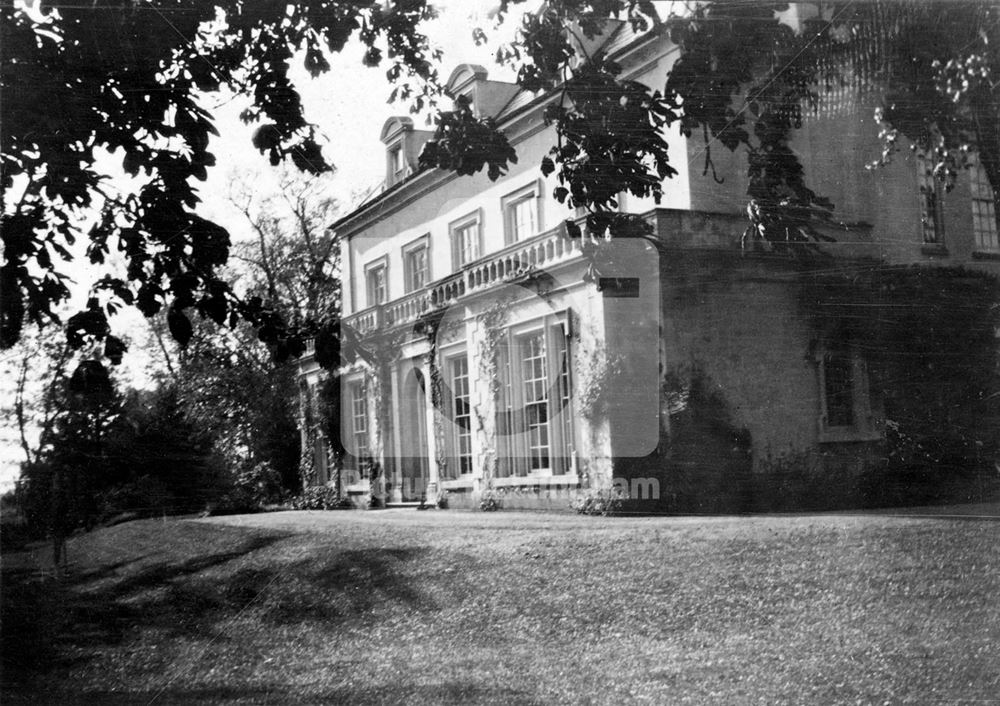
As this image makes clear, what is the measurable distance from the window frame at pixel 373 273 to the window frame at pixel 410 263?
58mm

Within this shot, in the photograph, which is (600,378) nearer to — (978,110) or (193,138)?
(193,138)

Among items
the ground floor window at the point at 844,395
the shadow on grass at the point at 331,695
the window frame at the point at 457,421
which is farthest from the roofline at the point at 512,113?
the shadow on grass at the point at 331,695

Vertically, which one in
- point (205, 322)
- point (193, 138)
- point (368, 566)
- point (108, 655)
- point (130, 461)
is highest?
point (193, 138)

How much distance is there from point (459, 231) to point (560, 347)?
0.39 metres

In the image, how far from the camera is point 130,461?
1.92 meters

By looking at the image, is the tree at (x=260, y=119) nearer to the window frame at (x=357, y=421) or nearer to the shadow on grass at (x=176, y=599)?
the window frame at (x=357, y=421)

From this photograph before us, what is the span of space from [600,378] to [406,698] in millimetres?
943

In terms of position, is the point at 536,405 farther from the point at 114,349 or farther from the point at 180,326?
the point at 114,349

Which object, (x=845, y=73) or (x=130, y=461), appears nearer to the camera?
(x=130, y=461)

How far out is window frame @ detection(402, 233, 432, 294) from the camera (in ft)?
6.07

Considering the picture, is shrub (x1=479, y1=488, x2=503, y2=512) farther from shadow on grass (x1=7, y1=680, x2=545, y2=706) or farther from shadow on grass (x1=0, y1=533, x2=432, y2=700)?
shadow on grass (x1=7, y1=680, x2=545, y2=706)

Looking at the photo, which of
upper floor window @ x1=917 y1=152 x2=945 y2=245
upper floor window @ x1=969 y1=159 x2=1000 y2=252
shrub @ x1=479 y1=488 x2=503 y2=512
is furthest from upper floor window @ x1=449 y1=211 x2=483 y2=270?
upper floor window @ x1=969 y1=159 x2=1000 y2=252

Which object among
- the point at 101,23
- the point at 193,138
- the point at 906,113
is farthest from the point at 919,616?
the point at 101,23

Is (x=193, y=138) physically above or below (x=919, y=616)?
above
